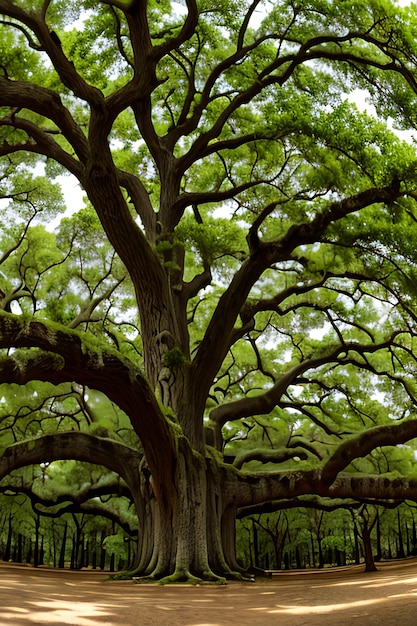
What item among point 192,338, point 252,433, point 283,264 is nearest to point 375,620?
point 283,264

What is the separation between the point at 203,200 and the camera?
13.1 m

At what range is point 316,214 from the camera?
1116 centimetres

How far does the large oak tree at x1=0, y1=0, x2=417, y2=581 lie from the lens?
9.44m

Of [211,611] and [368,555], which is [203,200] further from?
[368,555]

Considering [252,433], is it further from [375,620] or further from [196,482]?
[375,620]

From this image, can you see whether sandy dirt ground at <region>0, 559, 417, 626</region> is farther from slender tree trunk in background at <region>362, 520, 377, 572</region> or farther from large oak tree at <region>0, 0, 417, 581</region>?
slender tree trunk in background at <region>362, 520, 377, 572</region>

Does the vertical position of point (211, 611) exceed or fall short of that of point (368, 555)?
it exceeds it

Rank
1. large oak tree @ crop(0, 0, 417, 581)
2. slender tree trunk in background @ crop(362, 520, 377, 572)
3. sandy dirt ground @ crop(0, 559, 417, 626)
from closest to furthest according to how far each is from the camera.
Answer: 1. sandy dirt ground @ crop(0, 559, 417, 626)
2. large oak tree @ crop(0, 0, 417, 581)
3. slender tree trunk in background @ crop(362, 520, 377, 572)

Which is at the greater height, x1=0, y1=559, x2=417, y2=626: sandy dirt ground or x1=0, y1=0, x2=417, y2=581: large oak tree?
x1=0, y1=0, x2=417, y2=581: large oak tree

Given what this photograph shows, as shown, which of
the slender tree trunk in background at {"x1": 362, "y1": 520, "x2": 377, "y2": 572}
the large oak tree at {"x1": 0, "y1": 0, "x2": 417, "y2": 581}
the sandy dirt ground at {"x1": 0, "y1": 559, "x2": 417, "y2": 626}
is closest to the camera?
the sandy dirt ground at {"x1": 0, "y1": 559, "x2": 417, "y2": 626}

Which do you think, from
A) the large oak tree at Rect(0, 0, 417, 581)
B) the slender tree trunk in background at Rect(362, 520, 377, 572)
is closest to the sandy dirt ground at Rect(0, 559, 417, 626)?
the large oak tree at Rect(0, 0, 417, 581)

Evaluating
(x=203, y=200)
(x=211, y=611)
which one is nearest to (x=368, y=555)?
(x=203, y=200)

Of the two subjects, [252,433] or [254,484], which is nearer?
[254,484]

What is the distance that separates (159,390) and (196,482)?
1822 millimetres
